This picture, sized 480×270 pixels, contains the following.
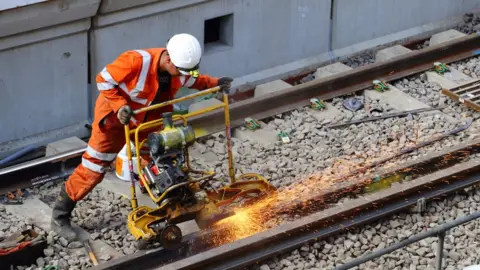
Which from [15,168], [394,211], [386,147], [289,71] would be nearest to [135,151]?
[15,168]

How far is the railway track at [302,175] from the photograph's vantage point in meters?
7.82

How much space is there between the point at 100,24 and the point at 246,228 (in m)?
2.88

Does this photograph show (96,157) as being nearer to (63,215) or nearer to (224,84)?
(63,215)

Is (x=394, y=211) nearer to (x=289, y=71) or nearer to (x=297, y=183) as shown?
(x=297, y=183)

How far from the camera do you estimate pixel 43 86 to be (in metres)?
9.82

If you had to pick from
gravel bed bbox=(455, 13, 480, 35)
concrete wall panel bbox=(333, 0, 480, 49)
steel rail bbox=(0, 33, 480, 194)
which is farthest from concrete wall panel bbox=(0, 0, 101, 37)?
gravel bed bbox=(455, 13, 480, 35)

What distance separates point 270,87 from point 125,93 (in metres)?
3.38

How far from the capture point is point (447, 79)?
11305mm

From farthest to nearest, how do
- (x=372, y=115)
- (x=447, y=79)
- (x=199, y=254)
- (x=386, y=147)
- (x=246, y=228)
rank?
1. (x=447, y=79)
2. (x=372, y=115)
3. (x=386, y=147)
4. (x=246, y=228)
5. (x=199, y=254)

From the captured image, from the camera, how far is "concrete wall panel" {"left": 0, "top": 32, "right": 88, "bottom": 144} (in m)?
9.62

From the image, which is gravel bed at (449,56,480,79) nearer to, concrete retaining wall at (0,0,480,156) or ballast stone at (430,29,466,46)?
ballast stone at (430,29,466,46)

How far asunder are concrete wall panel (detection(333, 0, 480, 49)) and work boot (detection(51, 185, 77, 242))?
4752 mm

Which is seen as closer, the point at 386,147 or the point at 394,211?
the point at 394,211

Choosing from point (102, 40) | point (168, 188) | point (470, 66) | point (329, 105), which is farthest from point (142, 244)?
point (470, 66)
